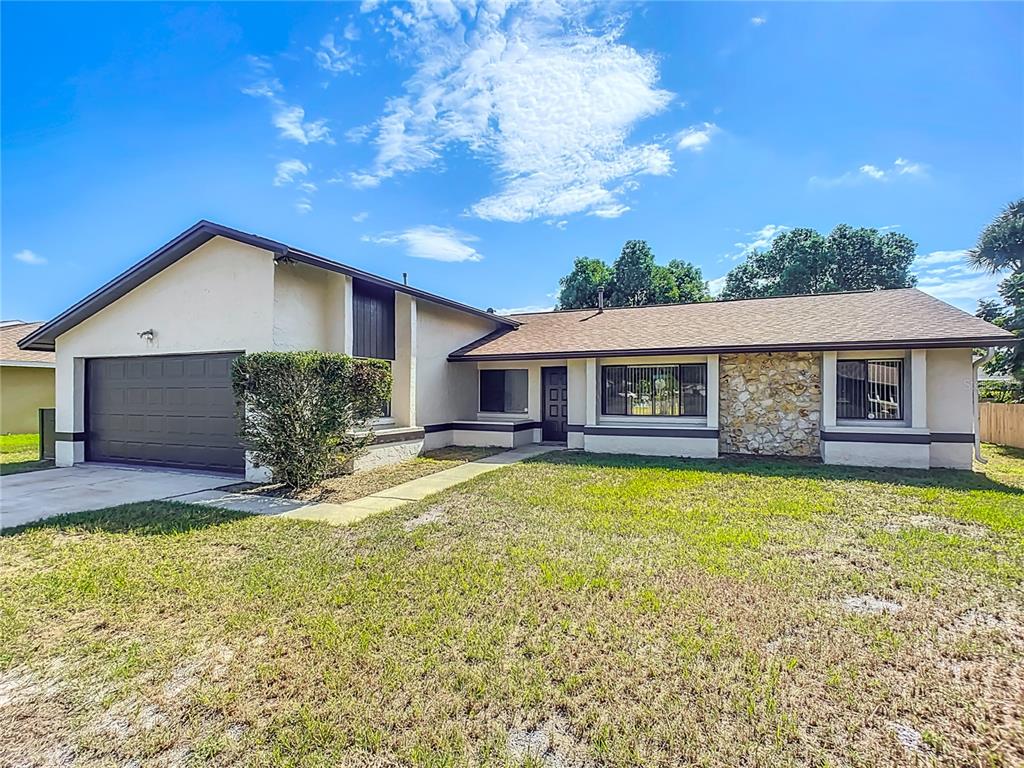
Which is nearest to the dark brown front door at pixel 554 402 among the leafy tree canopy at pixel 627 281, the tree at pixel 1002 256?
the tree at pixel 1002 256

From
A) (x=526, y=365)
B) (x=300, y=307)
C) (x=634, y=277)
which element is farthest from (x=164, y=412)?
(x=634, y=277)

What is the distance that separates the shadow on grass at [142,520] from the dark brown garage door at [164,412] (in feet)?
8.49

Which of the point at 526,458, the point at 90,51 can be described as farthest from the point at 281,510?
the point at 90,51

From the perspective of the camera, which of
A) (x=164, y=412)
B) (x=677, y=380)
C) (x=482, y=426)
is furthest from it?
(x=482, y=426)

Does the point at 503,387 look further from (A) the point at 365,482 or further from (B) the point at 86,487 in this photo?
(B) the point at 86,487

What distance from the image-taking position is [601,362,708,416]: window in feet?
43.1

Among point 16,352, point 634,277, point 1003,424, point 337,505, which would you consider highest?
point 634,277

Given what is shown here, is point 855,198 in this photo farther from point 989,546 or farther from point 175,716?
point 175,716

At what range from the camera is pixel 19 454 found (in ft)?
45.0

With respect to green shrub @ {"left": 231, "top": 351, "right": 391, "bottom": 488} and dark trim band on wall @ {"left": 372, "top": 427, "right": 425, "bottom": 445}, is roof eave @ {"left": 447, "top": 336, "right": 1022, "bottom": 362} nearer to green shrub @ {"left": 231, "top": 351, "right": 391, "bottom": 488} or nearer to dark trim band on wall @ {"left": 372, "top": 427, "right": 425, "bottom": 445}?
dark trim band on wall @ {"left": 372, "top": 427, "right": 425, "bottom": 445}

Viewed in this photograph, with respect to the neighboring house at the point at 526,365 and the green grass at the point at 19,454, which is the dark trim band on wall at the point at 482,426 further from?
the green grass at the point at 19,454

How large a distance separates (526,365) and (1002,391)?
1731 centimetres

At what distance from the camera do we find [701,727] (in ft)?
8.65

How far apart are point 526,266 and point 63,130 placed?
67.8 ft
